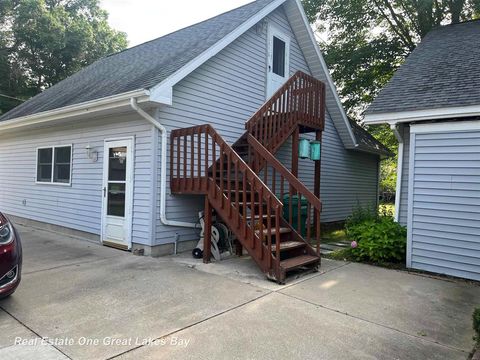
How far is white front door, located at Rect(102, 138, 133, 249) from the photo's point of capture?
6051mm

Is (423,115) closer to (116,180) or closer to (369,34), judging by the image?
(116,180)

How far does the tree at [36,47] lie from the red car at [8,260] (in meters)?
17.0

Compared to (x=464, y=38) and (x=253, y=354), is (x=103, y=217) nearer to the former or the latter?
(x=253, y=354)

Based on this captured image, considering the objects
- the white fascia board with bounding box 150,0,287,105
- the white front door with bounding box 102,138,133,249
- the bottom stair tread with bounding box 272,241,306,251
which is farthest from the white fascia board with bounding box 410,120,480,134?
the white front door with bounding box 102,138,133,249

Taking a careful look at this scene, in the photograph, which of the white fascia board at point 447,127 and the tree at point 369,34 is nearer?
the white fascia board at point 447,127

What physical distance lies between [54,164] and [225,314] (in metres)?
6.55

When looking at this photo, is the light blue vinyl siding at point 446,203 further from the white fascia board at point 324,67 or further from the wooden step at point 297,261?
the white fascia board at point 324,67

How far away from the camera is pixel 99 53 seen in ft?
71.2

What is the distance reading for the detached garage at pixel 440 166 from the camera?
16.2ft

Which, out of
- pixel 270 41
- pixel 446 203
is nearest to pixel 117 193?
pixel 270 41

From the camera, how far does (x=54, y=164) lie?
8094 mm

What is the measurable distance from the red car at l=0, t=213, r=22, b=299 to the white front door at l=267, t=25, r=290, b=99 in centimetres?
612

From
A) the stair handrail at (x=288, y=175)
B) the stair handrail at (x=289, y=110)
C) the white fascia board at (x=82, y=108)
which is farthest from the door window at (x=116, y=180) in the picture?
the stair handrail at (x=288, y=175)

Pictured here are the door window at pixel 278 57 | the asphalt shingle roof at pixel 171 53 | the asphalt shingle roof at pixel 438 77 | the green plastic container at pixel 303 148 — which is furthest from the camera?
the door window at pixel 278 57
